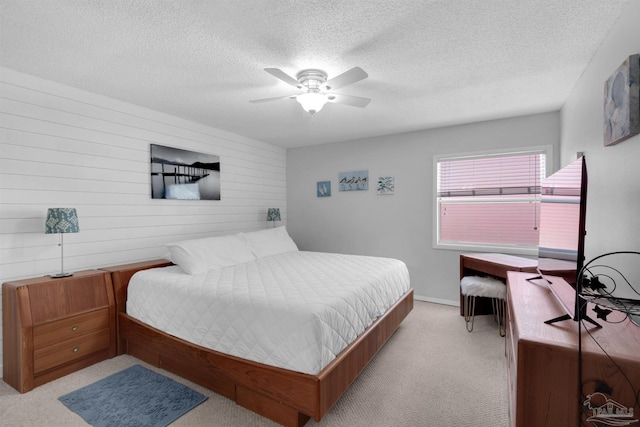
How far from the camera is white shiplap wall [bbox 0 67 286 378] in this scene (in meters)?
2.43

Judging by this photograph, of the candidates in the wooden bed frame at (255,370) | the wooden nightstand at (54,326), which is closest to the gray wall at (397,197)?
the wooden bed frame at (255,370)

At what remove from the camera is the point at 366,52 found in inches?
83.2

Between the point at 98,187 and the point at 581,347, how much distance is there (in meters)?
3.68

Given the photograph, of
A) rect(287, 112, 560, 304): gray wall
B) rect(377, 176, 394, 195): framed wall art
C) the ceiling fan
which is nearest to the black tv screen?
the ceiling fan

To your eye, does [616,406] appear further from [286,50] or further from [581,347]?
[286,50]

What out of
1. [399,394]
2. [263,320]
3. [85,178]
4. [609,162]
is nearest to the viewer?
[609,162]

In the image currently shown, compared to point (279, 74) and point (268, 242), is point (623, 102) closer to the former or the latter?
point (279, 74)

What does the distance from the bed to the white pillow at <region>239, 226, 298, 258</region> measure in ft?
0.98

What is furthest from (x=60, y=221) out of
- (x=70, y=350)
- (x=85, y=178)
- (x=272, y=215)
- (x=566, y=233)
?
(x=566, y=233)

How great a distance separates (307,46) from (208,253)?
216 cm

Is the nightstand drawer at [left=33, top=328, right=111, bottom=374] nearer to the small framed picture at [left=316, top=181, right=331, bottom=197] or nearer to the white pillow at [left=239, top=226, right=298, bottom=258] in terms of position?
the white pillow at [left=239, top=226, right=298, bottom=258]

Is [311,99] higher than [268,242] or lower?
higher

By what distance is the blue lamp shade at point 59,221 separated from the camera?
7.87 feet

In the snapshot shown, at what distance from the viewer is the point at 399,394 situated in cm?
217
